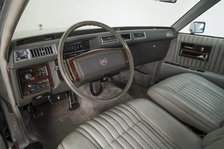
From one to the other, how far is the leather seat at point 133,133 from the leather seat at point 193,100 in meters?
0.15

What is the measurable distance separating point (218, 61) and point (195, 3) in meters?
0.66

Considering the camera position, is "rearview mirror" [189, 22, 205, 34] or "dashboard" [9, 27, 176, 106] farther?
"rearview mirror" [189, 22, 205, 34]

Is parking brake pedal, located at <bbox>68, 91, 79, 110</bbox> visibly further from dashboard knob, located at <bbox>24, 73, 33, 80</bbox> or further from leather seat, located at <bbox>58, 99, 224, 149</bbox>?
leather seat, located at <bbox>58, 99, 224, 149</bbox>

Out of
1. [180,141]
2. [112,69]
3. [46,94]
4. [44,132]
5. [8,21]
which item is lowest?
[44,132]

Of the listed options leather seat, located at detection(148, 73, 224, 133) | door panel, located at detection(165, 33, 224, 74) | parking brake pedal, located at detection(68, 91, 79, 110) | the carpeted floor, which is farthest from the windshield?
leather seat, located at detection(148, 73, 224, 133)

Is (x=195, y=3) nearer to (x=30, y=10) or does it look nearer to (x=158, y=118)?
(x=158, y=118)

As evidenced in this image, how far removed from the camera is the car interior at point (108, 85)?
44.8 inches

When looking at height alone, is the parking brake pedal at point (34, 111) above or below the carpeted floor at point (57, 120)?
above

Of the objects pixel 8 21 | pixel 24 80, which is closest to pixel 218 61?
pixel 24 80

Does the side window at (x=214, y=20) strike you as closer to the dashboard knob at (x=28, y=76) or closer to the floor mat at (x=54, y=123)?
the floor mat at (x=54, y=123)

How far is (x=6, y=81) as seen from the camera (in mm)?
1239

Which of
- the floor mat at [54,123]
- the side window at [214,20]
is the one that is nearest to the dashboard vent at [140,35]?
the side window at [214,20]

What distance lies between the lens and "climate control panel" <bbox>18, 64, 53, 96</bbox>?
1377 millimetres

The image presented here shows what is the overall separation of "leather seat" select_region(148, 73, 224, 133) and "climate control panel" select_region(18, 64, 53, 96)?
0.83 m
